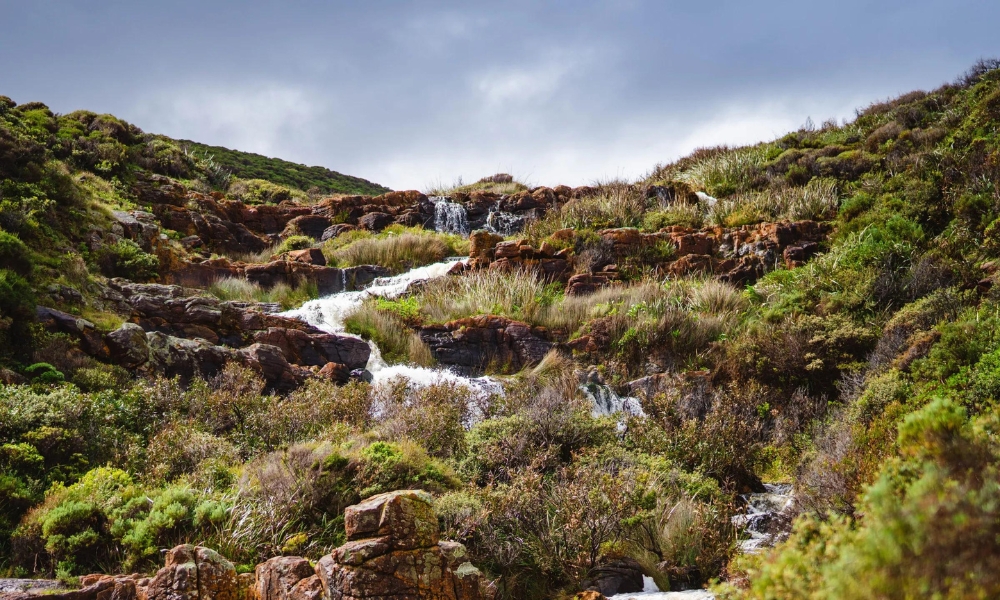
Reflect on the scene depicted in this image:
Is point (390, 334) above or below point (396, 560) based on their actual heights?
above

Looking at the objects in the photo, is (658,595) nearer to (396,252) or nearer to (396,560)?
(396,560)

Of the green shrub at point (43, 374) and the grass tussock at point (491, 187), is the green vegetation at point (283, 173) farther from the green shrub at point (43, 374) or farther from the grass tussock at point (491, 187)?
the green shrub at point (43, 374)

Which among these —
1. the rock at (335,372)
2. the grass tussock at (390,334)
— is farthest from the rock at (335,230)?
the rock at (335,372)

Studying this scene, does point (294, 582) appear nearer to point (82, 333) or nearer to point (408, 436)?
point (408, 436)

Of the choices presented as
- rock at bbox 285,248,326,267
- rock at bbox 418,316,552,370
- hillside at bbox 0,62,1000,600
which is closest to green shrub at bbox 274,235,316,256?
hillside at bbox 0,62,1000,600

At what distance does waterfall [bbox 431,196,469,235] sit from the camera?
23.7m

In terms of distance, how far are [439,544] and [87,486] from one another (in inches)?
123

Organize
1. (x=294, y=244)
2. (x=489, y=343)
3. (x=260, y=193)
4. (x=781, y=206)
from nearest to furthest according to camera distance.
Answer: (x=489, y=343) → (x=781, y=206) → (x=294, y=244) → (x=260, y=193)

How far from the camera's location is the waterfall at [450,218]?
77.8 ft

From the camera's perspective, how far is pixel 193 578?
3580mm

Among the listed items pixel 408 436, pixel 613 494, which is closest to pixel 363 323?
pixel 408 436

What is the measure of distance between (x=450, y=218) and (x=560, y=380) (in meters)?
15.1

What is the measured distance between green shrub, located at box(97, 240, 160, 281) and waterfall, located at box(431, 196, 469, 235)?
1072 cm

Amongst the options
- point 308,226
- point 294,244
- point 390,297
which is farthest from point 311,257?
point 308,226
